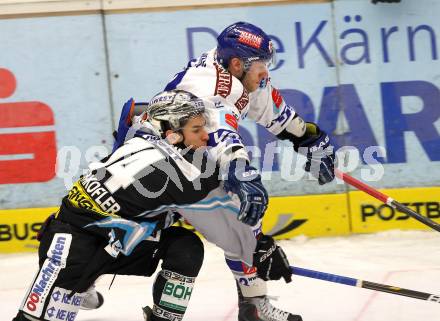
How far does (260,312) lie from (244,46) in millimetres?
1157

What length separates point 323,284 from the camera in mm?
4418

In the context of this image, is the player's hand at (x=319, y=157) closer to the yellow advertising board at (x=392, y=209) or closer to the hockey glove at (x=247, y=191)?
the hockey glove at (x=247, y=191)

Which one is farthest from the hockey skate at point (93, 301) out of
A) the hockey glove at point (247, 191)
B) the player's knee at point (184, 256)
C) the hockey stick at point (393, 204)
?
the hockey stick at point (393, 204)

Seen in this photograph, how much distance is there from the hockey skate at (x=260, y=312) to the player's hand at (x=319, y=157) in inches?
28.1

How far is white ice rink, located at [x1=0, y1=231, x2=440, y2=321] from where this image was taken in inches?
157

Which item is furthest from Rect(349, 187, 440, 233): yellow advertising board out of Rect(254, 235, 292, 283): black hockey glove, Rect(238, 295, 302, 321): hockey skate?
Rect(254, 235, 292, 283): black hockey glove

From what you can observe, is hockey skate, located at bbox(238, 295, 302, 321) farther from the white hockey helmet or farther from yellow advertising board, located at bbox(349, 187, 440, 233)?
yellow advertising board, located at bbox(349, 187, 440, 233)

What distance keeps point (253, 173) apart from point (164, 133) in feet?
1.32

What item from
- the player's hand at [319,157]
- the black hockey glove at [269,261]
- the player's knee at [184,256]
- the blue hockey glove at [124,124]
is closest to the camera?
the player's knee at [184,256]

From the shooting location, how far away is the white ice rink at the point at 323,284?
398cm

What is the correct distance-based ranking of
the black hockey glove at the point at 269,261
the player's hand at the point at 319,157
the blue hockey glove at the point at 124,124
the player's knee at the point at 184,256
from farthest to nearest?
the player's hand at the point at 319,157 → the blue hockey glove at the point at 124,124 → the black hockey glove at the point at 269,261 → the player's knee at the point at 184,256

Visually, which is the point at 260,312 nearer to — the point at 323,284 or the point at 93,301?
the point at 323,284

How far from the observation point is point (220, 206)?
3.35 meters

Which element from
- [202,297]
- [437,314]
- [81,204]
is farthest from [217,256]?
[81,204]
